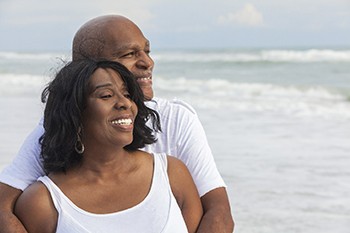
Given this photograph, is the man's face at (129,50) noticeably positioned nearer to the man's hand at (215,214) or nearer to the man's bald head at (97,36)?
the man's bald head at (97,36)

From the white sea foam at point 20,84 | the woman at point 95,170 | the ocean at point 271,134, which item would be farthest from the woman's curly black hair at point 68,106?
the white sea foam at point 20,84

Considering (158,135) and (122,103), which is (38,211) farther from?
(158,135)

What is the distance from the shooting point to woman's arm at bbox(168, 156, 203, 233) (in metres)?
2.64

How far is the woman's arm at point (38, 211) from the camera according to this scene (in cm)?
249

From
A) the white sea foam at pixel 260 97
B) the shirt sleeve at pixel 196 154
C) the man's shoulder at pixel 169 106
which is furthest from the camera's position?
the white sea foam at pixel 260 97

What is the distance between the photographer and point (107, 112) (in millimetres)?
2527

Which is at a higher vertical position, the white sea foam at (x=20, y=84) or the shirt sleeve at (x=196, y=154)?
the shirt sleeve at (x=196, y=154)

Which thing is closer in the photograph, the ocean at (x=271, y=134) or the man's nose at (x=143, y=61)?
the man's nose at (x=143, y=61)

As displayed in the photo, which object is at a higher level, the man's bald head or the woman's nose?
the man's bald head

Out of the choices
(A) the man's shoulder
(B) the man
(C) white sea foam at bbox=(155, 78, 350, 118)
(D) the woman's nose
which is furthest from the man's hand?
(C) white sea foam at bbox=(155, 78, 350, 118)

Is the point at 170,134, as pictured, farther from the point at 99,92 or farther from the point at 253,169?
the point at 253,169

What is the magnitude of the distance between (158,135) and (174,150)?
3.2 inches

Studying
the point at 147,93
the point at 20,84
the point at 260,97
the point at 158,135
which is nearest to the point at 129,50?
the point at 147,93

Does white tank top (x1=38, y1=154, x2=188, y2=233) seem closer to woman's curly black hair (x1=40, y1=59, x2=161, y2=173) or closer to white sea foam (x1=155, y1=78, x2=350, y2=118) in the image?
woman's curly black hair (x1=40, y1=59, x2=161, y2=173)
